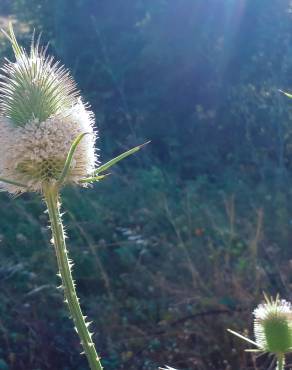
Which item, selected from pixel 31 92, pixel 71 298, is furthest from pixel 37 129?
pixel 71 298

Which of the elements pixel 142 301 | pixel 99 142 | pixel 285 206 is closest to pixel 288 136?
pixel 285 206

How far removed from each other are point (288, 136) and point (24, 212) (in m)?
2.71

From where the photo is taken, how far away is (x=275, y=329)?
1.92m

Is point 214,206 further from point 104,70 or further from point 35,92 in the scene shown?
point 35,92

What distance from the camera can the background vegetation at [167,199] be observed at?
14.3ft

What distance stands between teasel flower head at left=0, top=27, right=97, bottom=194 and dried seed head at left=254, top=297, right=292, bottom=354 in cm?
71

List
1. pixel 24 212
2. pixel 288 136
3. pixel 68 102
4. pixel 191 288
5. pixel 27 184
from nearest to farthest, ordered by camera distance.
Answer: pixel 27 184, pixel 68 102, pixel 191 288, pixel 24 212, pixel 288 136

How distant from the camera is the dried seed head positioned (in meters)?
1.88

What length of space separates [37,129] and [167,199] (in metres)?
4.38

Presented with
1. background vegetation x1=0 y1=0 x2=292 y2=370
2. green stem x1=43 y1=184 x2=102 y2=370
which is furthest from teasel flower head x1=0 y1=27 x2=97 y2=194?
background vegetation x1=0 y1=0 x2=292 y2=370

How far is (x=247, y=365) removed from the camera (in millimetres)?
4039

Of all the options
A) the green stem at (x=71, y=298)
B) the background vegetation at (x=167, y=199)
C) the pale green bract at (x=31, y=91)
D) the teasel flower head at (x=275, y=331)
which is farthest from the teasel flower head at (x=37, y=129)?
the background vegetation at (x=167, y=199)

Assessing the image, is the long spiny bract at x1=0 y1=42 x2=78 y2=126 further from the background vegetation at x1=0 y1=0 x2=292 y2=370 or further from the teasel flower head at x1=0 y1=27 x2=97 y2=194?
the background vegetation at x1=0 y1=0 x2=292 y2=370

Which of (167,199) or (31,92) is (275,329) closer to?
(31,92)
